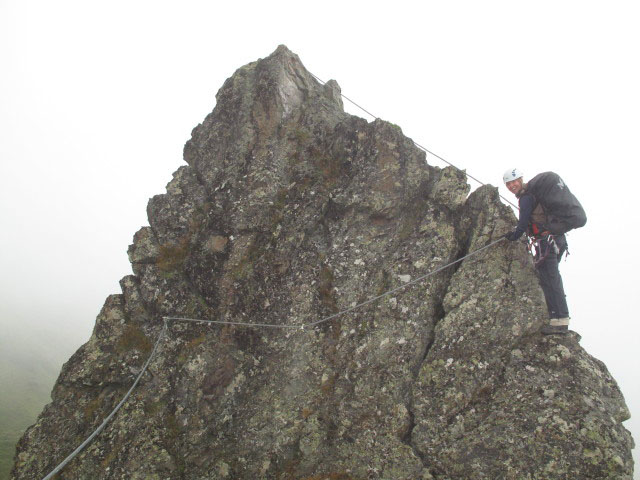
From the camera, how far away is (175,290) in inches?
457

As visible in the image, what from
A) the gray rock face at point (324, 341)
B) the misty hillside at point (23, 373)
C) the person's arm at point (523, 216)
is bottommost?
the misty hillside at point (23, 373)

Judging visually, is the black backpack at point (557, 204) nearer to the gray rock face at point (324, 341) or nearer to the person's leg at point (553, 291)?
the person's leg at point (553, 291)

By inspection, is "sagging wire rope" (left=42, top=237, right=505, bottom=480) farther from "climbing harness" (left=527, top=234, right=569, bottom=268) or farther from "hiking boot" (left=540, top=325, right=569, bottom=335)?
"hiking boot" (left=540, top=325, right=569, bottom=335)

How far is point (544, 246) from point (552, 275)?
2.66ft

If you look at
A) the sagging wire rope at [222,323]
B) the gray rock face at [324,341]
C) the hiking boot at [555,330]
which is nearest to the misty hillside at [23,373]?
the sagging wire rope at [222,323]

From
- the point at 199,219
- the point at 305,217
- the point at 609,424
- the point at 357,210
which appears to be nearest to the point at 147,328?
the point at 199,219

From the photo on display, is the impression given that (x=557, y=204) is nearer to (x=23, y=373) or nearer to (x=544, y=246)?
(x=544, y=246)

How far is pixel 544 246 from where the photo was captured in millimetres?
9906

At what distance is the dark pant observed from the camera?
940 centimetres

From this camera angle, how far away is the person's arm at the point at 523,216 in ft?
32.2

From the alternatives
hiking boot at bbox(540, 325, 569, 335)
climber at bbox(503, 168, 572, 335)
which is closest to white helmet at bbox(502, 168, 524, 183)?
climber at bbox(503, 168, 572, 335)

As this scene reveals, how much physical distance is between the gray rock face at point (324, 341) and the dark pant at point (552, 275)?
28cm

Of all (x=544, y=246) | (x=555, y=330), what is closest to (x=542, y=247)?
(x=544, y=246)

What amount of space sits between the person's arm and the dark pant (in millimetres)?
707
